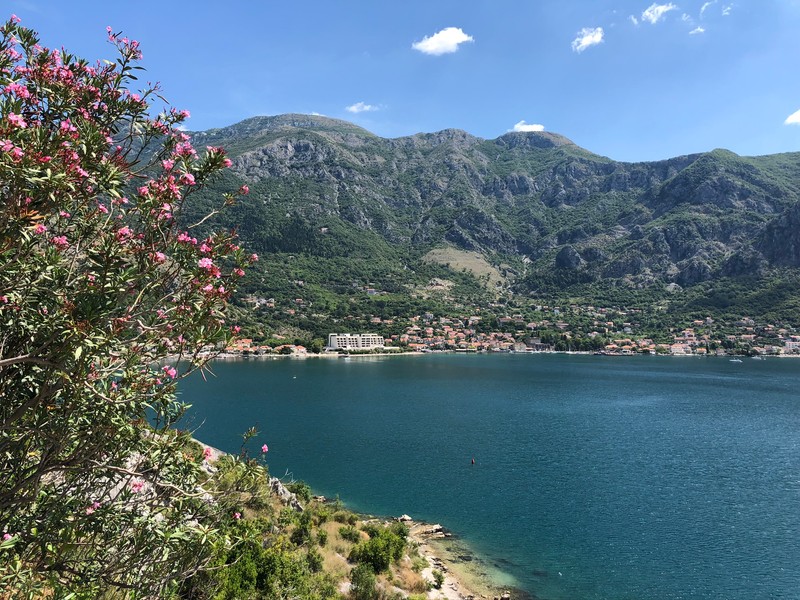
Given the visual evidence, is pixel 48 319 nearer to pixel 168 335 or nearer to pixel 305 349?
pixel 168 335

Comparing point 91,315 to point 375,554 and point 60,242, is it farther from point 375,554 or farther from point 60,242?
point 375,554

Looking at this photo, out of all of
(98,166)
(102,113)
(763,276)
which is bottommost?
(98,166)

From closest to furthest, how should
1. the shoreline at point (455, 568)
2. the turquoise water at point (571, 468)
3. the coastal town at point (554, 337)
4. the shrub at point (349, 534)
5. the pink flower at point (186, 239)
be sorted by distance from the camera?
the pink flower at point (186, 239) → the shoreline at point (455, 568) → the shrub at point (349, 534) → the turquoise water at point (571, 468) → the coastal town at point (554, 337)

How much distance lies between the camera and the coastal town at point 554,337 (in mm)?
130500

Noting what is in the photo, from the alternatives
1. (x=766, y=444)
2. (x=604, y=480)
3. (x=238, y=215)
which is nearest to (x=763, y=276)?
(x=766, y=444)

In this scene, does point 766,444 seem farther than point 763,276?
No

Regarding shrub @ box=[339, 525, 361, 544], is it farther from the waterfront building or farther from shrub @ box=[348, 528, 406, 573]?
the waterfront building

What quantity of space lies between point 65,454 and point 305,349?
121638 millimetres

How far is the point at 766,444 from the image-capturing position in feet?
131

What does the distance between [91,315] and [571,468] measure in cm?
3630

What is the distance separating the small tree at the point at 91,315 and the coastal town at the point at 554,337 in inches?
4507

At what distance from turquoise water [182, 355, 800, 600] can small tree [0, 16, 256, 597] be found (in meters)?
11.0

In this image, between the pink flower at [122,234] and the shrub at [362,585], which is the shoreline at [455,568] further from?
the pink flower at [122,234]

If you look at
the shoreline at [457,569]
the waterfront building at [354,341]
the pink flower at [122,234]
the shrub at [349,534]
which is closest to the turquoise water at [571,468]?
the shoreline at [457,569]
